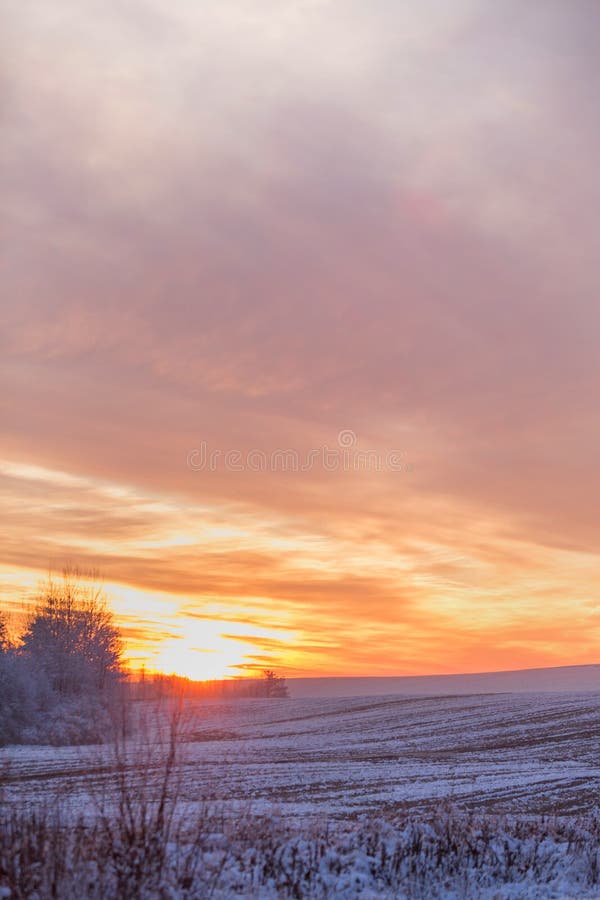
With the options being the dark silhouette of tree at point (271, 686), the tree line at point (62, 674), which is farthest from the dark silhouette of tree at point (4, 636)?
the dark silhouette of tree at point (271, 686)

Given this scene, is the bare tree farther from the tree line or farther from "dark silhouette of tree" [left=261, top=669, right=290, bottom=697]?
"dark silhouette of tree" [left=261, top=669, right=290, bottom=697]

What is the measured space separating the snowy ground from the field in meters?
0.13

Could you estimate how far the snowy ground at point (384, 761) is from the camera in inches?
1093

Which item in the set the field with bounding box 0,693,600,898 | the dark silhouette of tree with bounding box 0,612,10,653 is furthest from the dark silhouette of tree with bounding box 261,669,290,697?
the dark silhouette of tree with bounding box 0,612,10,653

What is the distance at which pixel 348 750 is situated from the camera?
51.3 m

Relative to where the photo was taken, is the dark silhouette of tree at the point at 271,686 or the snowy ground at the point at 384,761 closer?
the snowy ground at the point at 384,761

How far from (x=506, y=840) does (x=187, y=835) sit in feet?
20.5

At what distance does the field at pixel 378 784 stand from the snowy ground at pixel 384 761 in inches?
4.9

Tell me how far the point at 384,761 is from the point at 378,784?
1150 cm

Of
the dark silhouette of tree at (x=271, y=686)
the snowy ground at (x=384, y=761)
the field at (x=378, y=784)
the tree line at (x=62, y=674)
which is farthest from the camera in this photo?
the dark silhouette of tree at (x=271, y=686)

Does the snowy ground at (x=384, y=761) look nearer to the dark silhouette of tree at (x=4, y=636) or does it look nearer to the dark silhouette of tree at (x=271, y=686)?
the dark silhouette of tree at (x=4, y=636)

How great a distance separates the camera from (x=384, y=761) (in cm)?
4381

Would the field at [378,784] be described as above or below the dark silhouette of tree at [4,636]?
below

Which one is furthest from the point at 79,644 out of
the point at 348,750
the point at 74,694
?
the point at 348,750
